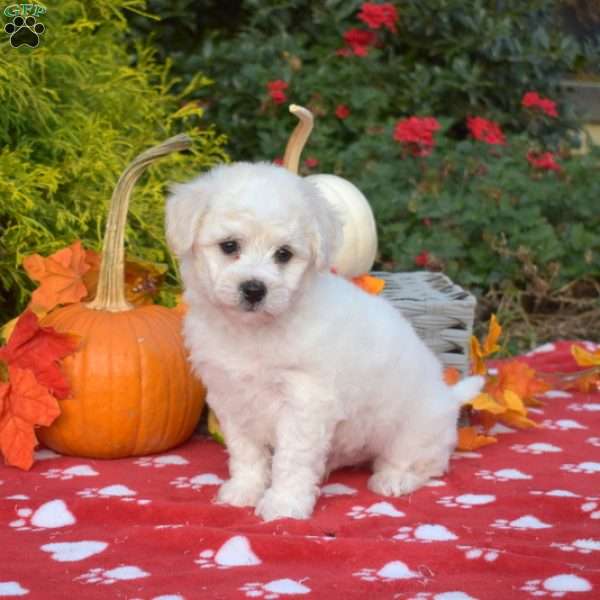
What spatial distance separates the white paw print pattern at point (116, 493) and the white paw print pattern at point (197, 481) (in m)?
0.16

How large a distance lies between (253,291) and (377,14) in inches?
154

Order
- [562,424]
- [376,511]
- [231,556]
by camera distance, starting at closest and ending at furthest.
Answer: [231,556], [376,511], [562,424]

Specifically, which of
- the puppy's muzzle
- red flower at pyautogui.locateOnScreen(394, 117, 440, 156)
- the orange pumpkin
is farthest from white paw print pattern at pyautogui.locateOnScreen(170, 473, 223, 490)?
red flower at pyautogui.locateOnScreen(394, 117, 440, 156)

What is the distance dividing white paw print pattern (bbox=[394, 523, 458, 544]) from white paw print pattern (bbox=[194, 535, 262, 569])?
42 centimetres

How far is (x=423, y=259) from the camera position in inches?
221

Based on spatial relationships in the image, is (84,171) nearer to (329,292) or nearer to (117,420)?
(117,420)

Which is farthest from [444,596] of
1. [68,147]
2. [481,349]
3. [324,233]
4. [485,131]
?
[485,131]

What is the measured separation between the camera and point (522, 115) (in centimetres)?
688

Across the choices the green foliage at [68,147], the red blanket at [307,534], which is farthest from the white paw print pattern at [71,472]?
the green foliage at [68,147]

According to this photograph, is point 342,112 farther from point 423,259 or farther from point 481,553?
point 481,553

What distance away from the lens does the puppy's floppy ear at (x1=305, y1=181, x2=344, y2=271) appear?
118 inches

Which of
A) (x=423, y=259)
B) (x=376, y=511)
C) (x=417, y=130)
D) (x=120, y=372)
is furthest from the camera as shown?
(x=417, y=130)

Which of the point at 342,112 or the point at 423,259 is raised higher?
the point at 342,112

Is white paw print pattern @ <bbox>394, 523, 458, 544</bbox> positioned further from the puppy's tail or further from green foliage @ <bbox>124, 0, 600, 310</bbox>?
green foliage @ <bbox>124, 0, 600, 310</bbox>
